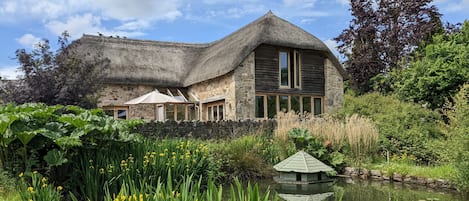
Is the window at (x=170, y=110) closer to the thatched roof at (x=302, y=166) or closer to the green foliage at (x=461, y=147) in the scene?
the thatched roof at (x=302, y=166)

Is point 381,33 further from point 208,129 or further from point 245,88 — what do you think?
point 208,129

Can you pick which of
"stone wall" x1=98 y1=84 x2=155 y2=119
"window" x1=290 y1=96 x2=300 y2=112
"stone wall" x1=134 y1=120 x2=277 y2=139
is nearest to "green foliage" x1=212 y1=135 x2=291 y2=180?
"stone wall" x1=134 y1=120 x2=277 y2=139

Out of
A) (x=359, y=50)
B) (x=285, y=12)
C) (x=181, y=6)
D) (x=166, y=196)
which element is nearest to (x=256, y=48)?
(x=181, y=6)

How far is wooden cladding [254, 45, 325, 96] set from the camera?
632 inches

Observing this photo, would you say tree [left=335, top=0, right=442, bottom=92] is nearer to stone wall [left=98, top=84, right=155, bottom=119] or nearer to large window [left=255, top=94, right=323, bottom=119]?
large window [left=255, top=94, right=323, bottom=119]

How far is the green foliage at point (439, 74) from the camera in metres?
13.0

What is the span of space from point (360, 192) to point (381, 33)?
1690 centimetres

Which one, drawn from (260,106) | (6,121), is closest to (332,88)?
(260,106)

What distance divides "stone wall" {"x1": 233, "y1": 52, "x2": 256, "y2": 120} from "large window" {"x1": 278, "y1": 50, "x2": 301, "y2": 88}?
5.05 ft

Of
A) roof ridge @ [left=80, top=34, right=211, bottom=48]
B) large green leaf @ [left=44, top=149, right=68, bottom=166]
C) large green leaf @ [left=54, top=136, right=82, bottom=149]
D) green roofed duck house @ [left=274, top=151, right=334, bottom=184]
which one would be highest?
roof ridge @ [left=80, top=34, right=211, bottom=48]

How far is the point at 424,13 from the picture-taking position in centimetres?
2150

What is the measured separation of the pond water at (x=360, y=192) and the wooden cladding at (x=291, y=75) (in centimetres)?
810

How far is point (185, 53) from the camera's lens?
21.1 meters

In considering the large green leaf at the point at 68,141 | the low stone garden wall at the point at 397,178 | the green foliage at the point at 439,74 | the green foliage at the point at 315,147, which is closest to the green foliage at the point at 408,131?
the low stone garden wall at the point at 397,178
